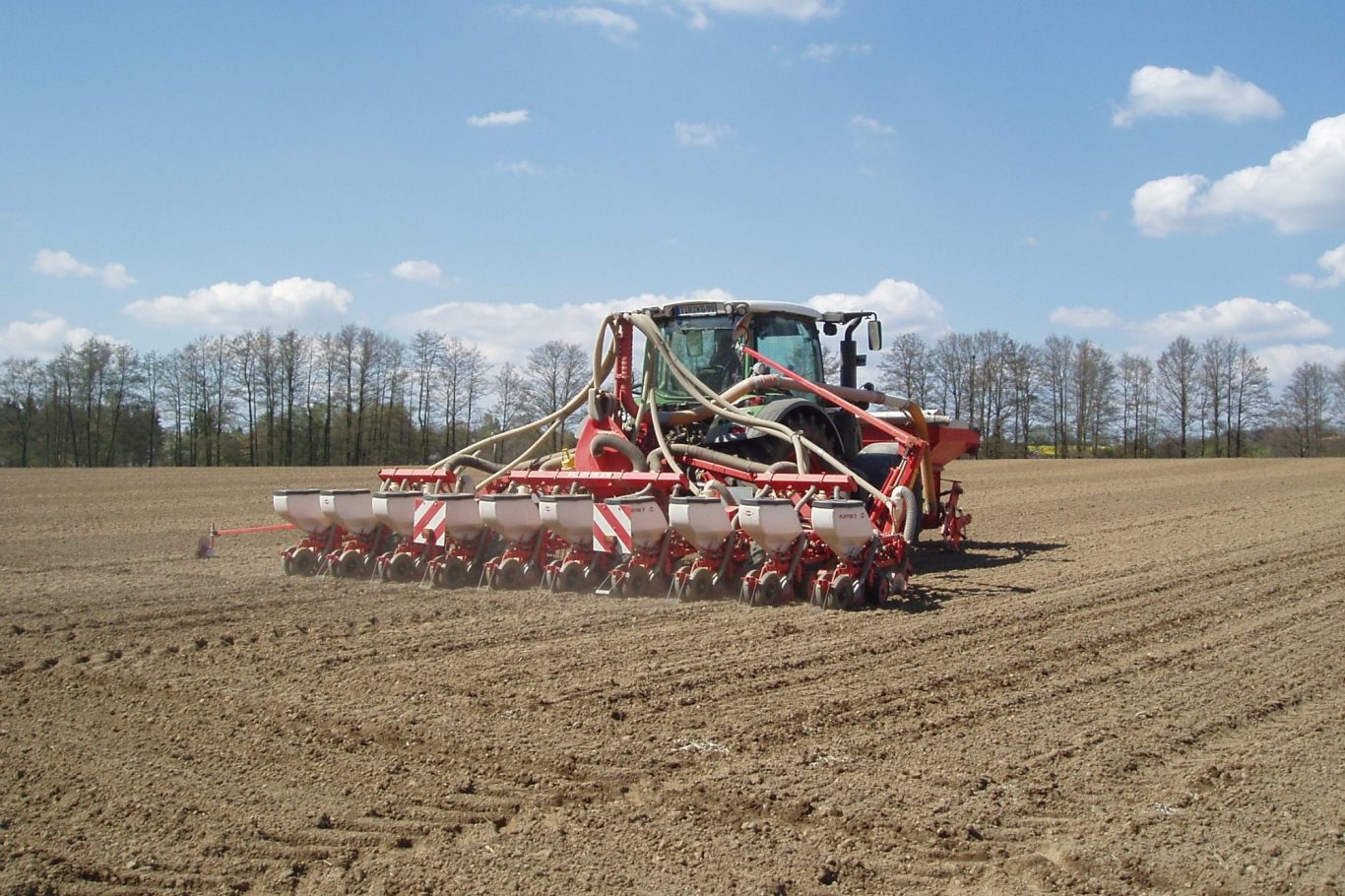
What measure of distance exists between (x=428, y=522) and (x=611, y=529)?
5.61 feet

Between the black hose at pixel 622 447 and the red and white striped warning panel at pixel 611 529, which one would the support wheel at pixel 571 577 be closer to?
the red and white striped warning panel at pixel 611 529

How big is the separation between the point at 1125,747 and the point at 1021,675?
1.13 metres

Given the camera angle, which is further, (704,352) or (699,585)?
(704,352)

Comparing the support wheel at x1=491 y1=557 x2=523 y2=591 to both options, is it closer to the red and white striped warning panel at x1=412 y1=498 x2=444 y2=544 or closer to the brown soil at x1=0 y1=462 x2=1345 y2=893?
the brown soil at x1=0 y1=462 x2=1345 y2=893

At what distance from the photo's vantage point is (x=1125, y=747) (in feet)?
13.9

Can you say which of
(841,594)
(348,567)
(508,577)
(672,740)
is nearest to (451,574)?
(508,577)

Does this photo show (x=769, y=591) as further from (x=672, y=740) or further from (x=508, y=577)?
(x=672, y=740)

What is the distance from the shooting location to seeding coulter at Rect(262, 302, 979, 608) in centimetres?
777

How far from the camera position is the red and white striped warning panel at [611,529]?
8070mm

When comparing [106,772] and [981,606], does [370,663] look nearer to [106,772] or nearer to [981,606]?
[106,772]

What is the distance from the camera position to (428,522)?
8.92m

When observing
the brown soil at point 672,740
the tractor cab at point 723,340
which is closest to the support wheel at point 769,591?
the brown soil at point 672,740

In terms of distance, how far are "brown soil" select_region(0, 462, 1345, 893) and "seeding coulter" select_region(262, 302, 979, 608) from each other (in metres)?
0.52

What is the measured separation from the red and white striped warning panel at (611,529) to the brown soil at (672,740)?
1.97ft
